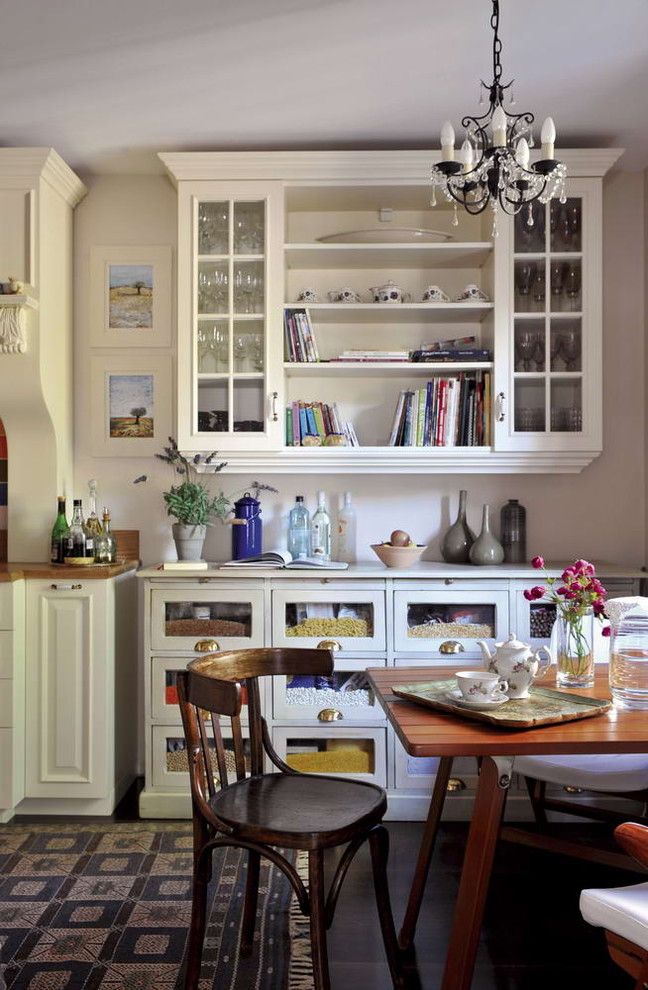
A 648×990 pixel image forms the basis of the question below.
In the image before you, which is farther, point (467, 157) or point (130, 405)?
point (130, 405)

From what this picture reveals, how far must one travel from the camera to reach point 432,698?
2129 mm

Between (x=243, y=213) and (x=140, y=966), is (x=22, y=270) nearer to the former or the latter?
(x=243, y=213)

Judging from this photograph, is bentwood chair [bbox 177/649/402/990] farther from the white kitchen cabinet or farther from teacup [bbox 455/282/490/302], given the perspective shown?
teacup [bbox 455/282/490/302]

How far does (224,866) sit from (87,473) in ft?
5.99

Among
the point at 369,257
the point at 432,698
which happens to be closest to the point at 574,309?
the point at 369,257

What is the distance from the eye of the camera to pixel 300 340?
3.67 meters

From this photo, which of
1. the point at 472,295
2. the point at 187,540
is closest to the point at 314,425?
the point at 187,540

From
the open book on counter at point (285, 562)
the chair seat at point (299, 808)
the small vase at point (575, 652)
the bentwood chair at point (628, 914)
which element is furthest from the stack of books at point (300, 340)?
the bentwood chair at point (628, 914)

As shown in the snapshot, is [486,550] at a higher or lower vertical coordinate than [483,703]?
higher

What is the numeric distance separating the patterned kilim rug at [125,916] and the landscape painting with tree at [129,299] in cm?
213

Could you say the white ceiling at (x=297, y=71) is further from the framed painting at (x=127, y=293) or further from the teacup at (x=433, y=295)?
the teacup at (x=433, y=295)

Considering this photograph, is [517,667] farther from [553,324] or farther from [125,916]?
[553,324]

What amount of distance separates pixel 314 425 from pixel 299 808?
193 cm

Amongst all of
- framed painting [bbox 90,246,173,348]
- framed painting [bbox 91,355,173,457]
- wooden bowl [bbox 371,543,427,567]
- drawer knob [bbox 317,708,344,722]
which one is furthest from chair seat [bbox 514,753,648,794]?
framed painting [bbox 90,246,173,348]
